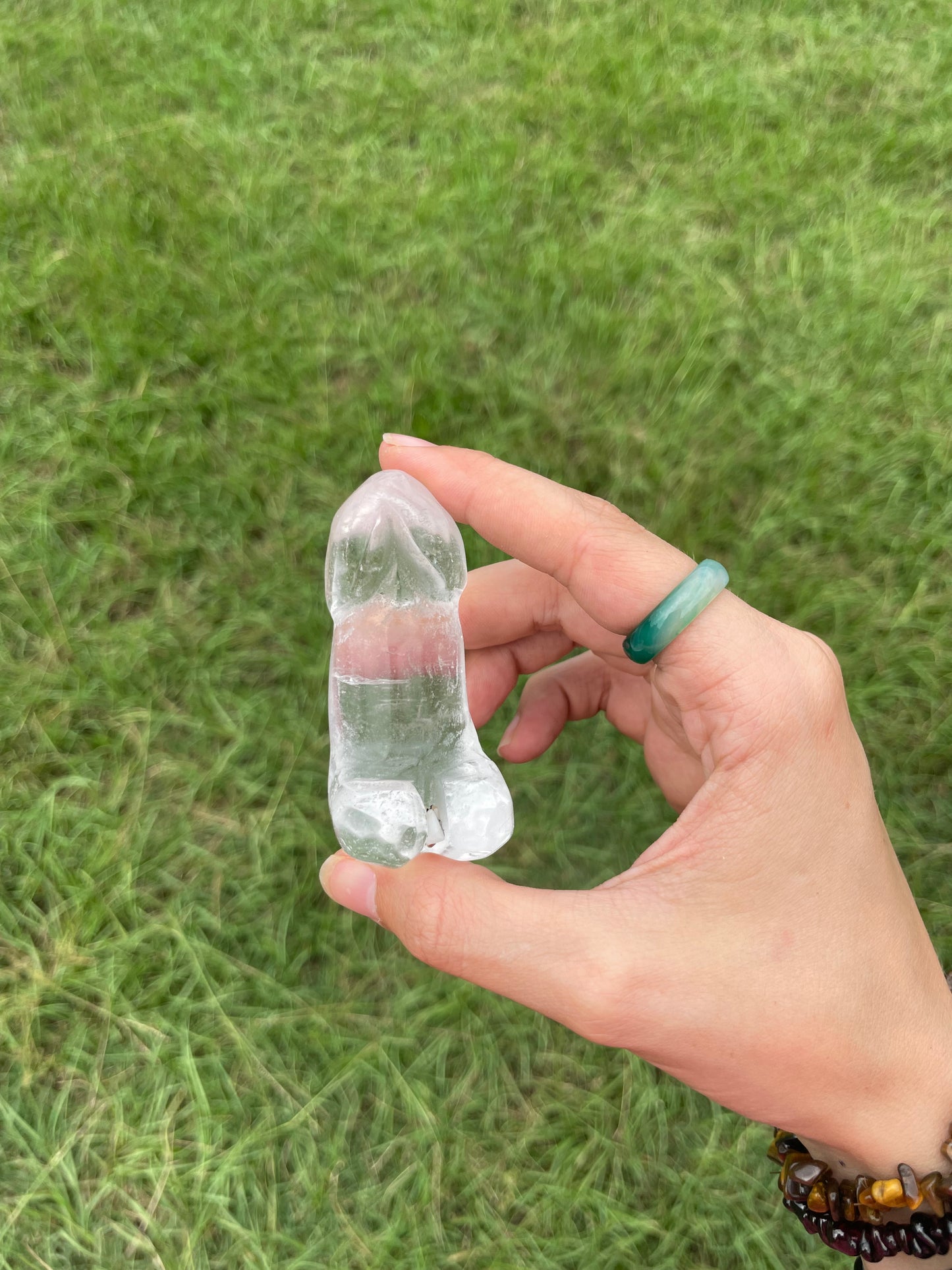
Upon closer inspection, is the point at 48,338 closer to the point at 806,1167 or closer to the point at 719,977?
the point at 719,977

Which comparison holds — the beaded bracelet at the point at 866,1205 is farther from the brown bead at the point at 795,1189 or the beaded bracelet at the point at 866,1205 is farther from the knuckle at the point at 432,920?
the knuckle at the point at 432,920

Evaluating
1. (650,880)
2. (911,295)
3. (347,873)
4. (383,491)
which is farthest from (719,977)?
(911,295)

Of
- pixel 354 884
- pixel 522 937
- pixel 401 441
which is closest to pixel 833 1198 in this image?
pixel 522 937

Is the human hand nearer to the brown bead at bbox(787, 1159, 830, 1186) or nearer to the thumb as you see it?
the thumb

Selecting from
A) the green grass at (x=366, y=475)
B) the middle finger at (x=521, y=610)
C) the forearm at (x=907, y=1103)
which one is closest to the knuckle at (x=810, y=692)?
the forearm at (x=907, y=1103)

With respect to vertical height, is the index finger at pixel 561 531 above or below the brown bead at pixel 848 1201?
above

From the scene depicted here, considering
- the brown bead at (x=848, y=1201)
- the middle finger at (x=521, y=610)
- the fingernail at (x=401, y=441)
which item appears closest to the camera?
the brown bead at (x=848, y=1201)

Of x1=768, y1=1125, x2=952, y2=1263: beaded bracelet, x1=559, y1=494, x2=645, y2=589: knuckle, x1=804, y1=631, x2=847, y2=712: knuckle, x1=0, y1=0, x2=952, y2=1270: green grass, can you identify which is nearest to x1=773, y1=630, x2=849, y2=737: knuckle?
x1=804, y1=631, x2=847, y2=712: knuckle
